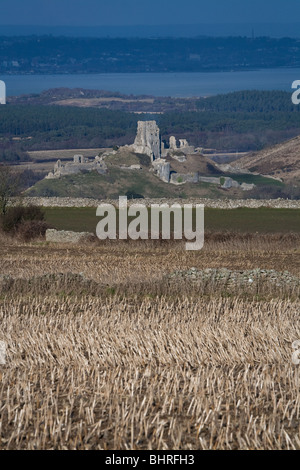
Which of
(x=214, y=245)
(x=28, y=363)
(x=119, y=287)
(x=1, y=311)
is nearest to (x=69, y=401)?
(x=28, y=363)

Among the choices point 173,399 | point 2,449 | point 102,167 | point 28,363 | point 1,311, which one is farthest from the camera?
point 102,167

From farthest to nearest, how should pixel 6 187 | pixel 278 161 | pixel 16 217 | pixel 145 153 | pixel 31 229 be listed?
pixel 278 161 < pixel 145 153 < pixel 6 187 < pixel 16 217 < pixel 31 229

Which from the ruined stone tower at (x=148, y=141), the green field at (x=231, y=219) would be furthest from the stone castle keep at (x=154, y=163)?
the green field at (x=231, y=219)

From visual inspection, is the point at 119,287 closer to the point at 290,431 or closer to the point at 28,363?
the point at 28,363

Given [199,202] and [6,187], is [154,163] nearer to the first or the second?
[199,202]

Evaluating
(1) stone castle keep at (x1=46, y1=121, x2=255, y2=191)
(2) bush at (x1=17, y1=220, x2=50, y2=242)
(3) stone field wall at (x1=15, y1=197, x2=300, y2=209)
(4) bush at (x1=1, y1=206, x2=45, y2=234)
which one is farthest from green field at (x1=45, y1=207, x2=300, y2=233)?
(1) stone castle keep at (x1=46, y1=121, x2=255, y2=191)

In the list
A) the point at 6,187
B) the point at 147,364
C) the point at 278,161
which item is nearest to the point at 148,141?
the point at 278,161

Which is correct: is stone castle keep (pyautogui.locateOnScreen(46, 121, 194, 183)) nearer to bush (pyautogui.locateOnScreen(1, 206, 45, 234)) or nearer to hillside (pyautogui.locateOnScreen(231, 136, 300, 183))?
hillside (pyautogui.locateOnScreen(231, 136, 300, 183))
